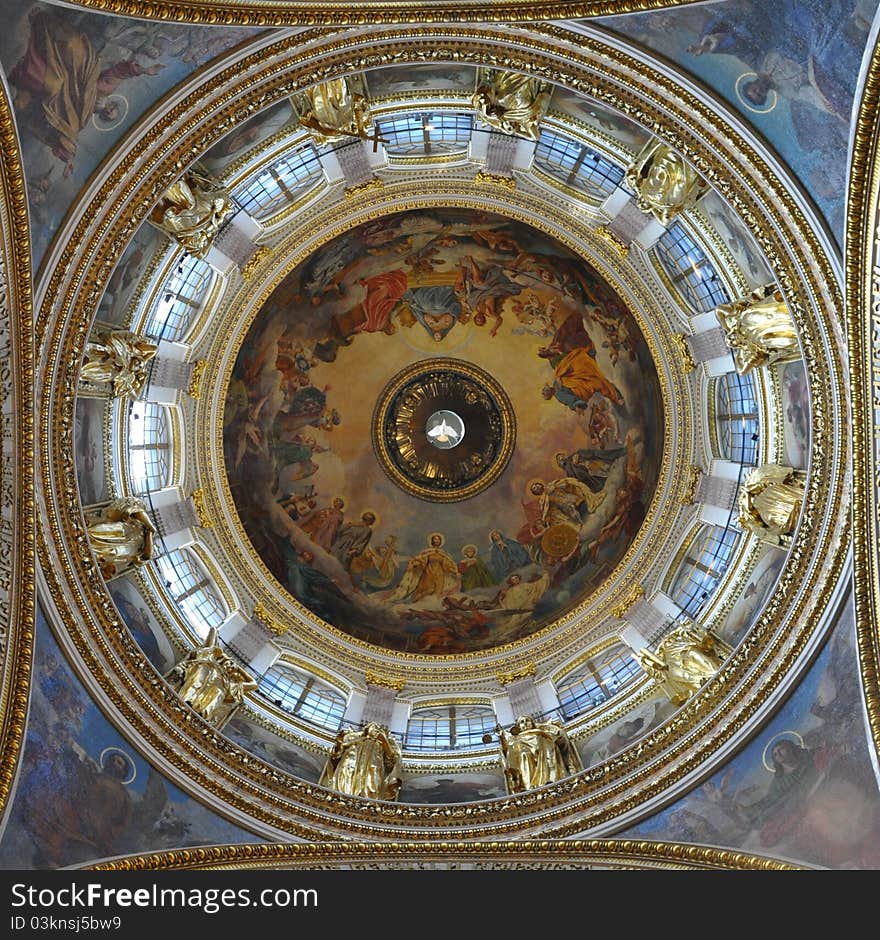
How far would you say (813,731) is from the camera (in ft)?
53.0

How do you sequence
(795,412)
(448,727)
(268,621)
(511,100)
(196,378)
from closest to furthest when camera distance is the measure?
(511,100), (795,412), (448,727), (196,378), (268,621)

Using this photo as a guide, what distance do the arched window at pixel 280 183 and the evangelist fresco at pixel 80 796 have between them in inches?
357

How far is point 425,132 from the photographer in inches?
784

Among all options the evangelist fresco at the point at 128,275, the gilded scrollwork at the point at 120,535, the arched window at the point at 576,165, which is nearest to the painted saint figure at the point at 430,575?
the gilded scrollwork at the point at 120,535

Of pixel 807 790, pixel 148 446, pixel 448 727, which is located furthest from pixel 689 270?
pixel 148 446

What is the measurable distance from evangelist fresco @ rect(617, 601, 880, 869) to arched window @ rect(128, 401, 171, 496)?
1205 centimetres

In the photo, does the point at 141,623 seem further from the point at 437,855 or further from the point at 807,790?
the point at 807,790

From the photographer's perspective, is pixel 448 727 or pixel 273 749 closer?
pixel 273 749

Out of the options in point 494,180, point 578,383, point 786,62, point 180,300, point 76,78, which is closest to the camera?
point 786,62

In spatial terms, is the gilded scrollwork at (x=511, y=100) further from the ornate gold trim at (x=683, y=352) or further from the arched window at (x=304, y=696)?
the arched window at (x=304, y=696)

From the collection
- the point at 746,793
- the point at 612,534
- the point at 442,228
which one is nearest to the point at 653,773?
the point at 746,793

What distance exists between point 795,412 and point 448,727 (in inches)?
406

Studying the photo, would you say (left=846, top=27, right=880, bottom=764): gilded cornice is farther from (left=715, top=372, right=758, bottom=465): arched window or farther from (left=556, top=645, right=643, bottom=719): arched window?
(left=556, top=645, right=643, bottom=719): arched window

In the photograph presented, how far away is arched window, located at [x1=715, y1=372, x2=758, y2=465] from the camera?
65.6ft
